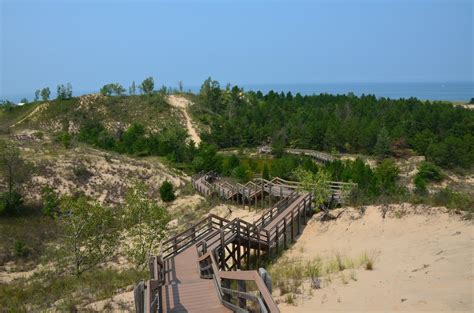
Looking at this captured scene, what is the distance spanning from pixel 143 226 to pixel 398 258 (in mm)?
10446

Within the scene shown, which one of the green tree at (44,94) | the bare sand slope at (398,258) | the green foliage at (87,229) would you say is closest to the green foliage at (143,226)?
the green foliage at (87,229)

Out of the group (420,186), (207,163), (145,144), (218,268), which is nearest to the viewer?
(218,268)

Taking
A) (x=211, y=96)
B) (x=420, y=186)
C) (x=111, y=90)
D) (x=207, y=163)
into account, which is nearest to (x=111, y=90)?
(x=111, y=90)

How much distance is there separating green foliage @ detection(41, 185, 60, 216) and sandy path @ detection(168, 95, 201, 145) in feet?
136

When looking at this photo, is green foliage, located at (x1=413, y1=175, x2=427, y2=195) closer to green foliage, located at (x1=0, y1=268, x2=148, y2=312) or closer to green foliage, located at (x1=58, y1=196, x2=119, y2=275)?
green foliage, located at (x1=0, y1=268, x2=148, y2=312)

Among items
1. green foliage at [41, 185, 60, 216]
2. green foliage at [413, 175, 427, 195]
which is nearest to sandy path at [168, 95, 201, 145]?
green foliage at [41, 185, 60, 216]

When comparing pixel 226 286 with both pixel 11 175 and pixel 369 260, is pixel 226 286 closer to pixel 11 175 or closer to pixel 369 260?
pixel 369 260

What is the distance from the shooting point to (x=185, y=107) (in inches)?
3447

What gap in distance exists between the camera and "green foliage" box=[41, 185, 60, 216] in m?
31.2

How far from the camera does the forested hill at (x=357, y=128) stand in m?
60.0

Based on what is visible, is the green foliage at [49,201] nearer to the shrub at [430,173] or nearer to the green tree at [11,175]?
the green tree at [11,175]

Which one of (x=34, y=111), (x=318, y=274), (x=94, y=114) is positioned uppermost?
(x=34, y=111)

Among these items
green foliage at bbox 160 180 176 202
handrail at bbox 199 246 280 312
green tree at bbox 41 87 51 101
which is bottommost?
green foliage at bbox 160 180 176 202

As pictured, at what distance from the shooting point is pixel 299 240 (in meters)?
22.1
